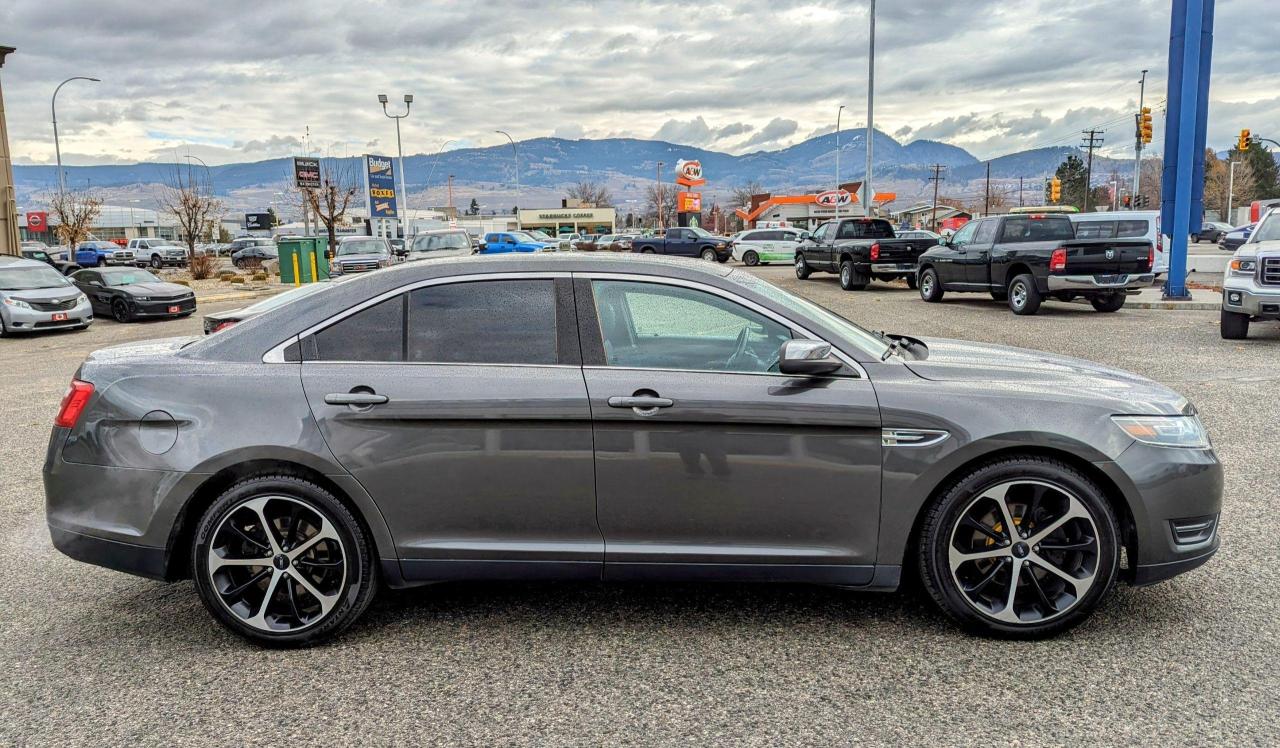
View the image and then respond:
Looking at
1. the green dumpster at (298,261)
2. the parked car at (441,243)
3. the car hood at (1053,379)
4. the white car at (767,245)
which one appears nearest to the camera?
the car hood at (1053,379)

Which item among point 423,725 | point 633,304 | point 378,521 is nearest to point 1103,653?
point 633,304

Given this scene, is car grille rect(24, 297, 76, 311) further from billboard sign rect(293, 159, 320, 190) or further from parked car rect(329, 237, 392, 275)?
billboard sign rect(293, 159, 320, 190)

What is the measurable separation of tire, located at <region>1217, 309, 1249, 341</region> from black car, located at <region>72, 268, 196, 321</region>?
69.9 ft

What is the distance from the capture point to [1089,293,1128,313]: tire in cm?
1733

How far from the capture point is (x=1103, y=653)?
3.54m

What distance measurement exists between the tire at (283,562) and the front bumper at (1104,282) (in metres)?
15.6

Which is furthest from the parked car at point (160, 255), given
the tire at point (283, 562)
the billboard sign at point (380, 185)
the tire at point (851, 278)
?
the tire at point (283, 562)

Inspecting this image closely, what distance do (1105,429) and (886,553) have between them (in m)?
0.98

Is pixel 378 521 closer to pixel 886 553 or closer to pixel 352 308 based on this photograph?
pixel 352 308

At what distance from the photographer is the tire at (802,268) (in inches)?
1130

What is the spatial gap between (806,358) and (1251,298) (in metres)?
11.4

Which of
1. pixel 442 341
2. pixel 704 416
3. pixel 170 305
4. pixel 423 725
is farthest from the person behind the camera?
pixel 170 305

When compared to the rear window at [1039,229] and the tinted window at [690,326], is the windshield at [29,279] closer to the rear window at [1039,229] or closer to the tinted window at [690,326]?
the tinted window at [690,326]

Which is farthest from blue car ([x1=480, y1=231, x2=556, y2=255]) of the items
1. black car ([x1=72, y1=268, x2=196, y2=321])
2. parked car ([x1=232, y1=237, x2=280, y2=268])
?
black car ([x1=72, y1=268, x2=196, y2=321])
